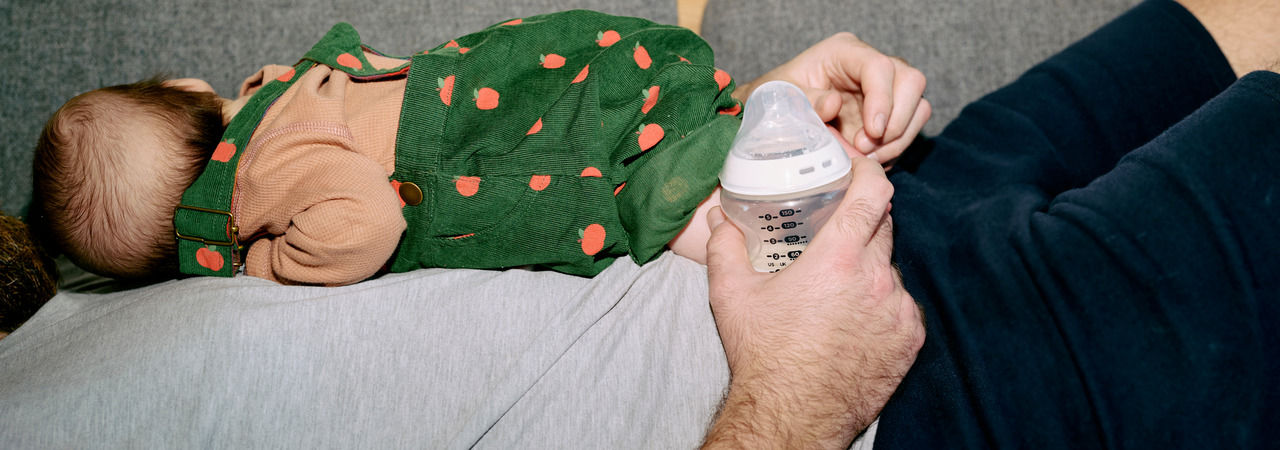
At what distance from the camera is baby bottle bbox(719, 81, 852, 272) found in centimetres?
73

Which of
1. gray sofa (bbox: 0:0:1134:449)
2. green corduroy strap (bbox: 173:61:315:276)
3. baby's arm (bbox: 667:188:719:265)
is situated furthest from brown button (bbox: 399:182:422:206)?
baby's arm (bbox: 667:188:719:265)

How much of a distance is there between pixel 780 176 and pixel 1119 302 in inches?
16.3

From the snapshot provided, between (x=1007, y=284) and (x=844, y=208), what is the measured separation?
230 mm

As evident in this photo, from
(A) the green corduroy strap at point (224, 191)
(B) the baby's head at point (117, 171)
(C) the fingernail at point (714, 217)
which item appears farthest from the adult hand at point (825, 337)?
(B) the baby's head at point (117, 171)

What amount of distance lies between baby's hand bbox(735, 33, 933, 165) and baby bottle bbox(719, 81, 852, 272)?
12 centimetres

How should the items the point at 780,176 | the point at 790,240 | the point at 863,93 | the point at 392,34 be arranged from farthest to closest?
1. the point at 392,34
2. the point at 863,93
3. the point at 790,240
4. the point at 780,176

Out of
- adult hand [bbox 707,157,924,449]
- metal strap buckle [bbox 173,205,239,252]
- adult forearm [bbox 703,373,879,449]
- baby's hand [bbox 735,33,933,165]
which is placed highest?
baby's hand [bbox 735,33,933,165]

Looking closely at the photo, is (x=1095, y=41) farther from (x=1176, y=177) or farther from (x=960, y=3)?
(x=1176, y=177)

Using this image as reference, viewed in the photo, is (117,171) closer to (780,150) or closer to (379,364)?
(379,364)

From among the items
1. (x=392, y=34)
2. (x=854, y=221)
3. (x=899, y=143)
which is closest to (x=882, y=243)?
(x=854, y=221)

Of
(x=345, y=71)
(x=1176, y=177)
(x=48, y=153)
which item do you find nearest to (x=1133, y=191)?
(x=1176, y=177)

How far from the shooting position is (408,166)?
2.87 feet

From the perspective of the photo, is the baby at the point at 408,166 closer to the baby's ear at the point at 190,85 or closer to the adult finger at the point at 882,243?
the baby's ear at the point at 190,85

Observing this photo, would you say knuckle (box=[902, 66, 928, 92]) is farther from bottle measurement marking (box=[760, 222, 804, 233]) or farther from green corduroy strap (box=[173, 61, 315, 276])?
green corduroy strap (box=[173, 61, 315, 276])
